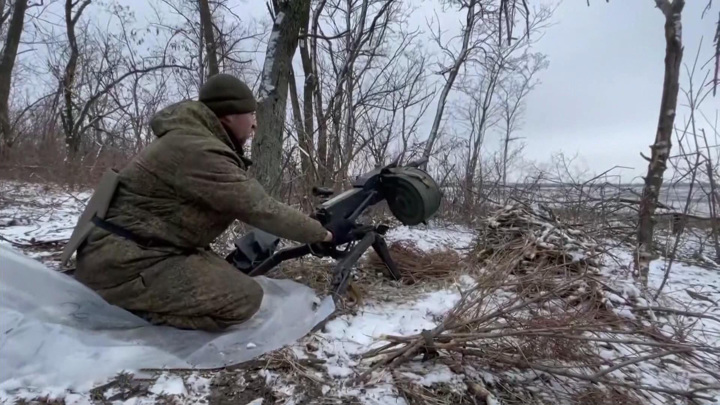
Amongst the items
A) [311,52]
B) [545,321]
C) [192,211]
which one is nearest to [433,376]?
[545,321]

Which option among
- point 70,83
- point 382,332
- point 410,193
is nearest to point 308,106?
point 70,83

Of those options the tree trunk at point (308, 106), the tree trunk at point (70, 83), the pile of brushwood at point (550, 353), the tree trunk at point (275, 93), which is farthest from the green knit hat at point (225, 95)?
the tree trunk at point (70, 83)

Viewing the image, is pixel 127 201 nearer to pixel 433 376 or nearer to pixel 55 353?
pixel 55 353

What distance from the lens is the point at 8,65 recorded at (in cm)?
1184

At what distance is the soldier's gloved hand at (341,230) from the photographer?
3.29 meters

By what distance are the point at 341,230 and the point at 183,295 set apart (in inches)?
41.2

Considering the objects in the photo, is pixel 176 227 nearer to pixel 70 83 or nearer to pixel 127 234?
pixel 127 234

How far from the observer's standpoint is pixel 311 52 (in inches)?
571

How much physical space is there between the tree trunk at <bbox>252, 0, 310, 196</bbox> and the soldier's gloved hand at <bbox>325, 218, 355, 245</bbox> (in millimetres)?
2682

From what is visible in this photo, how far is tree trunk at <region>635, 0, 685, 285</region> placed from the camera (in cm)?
494

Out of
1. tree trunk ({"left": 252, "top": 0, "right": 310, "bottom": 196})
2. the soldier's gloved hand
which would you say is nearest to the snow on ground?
the soldier's gloved hand

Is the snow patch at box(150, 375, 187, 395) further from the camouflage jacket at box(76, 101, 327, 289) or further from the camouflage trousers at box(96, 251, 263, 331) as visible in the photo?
the camouflage jacket at box(76, 101, 327, 289)

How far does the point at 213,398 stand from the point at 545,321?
1693 mm

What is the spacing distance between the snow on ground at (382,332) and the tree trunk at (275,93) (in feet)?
5.15
